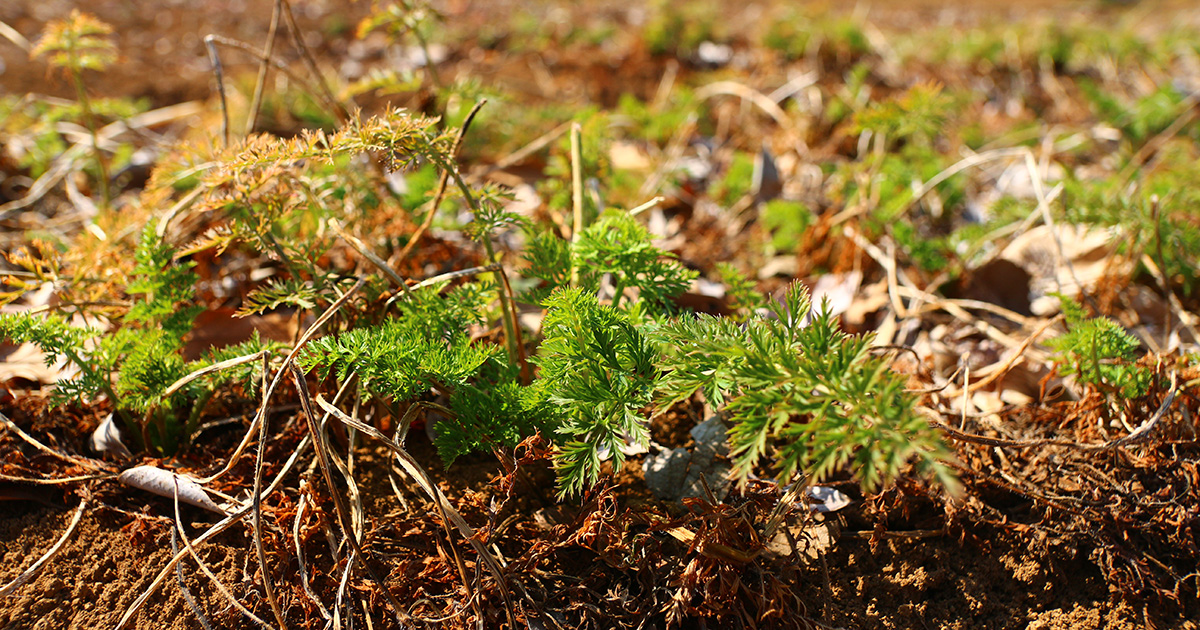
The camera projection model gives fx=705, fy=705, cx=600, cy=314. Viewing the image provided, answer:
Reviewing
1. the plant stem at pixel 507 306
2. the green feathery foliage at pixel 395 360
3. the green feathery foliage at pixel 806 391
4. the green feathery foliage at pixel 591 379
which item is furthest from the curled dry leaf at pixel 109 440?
the green feathery foliage at pixel 806 391

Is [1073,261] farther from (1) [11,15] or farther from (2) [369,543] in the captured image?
(1) [11,15]

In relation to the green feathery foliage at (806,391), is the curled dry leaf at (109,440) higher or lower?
lower

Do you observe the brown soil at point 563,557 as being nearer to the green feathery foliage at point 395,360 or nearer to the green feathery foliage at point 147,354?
the green feathery foliage at point 147,354

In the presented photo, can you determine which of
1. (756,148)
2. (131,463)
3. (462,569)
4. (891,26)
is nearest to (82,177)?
(131,463)

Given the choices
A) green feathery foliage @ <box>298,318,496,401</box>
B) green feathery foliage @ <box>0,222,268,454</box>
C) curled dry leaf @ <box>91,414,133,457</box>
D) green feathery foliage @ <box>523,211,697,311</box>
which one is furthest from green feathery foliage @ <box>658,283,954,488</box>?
curled dry leaf @ <box>91,414,133,457</box>

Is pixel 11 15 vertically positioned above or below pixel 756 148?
above

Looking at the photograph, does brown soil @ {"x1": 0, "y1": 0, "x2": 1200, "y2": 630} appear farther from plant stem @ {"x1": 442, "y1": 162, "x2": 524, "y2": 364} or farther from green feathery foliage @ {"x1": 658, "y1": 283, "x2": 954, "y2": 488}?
green feathery foliage @ {"x1": 658, "y1": 283, "x2": 954, "y2": 488}

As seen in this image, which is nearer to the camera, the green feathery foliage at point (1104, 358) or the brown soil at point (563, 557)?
the brown soil at point (563, 557)

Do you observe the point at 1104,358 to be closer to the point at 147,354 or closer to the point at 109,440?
the point at 147,354
